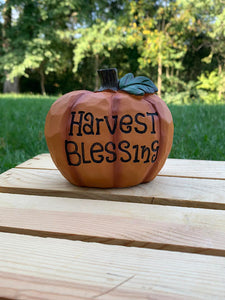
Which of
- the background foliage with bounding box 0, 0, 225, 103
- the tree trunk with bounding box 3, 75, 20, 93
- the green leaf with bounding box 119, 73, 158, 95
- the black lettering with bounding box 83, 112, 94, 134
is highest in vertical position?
the background foliage with bounding box 0, 0, 225, 103

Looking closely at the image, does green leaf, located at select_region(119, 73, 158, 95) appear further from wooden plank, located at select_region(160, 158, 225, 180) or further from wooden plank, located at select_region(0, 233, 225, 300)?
wooden plank, located at select_region(0, 233, 225, 300)

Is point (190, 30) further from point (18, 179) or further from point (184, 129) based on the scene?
point (18, 179)

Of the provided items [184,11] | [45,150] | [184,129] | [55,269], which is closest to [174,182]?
[55,269]

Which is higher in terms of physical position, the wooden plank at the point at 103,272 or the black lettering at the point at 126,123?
the black lettering at the point at 126,123

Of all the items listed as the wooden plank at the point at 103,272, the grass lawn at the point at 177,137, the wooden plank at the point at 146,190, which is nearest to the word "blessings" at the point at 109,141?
the wooden plank at the point at 146,190

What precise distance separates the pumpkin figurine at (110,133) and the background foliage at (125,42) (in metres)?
7.21

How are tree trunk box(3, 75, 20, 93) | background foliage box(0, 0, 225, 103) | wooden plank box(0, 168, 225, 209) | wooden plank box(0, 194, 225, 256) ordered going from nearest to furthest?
wooden plank box(0, 194, 225, 256)
wooden plank box(0, 168, 225, 209)
background foliage box(0, 0, 225, 103)
tree trunk box(3, 75, 20, 93)

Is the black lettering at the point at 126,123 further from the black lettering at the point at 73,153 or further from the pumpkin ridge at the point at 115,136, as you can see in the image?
the black lettering at the point at 73,153

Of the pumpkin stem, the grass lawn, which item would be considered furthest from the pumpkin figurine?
the grass lawn

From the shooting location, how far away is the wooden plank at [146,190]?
104 cm

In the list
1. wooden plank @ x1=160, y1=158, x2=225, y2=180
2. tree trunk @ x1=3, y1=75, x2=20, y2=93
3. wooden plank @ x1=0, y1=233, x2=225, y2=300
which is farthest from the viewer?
tree trunk @ x1=3, y1=75, x2=20, y2=93

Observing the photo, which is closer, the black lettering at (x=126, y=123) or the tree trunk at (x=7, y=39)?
the black lettering at (x=126, y=123)

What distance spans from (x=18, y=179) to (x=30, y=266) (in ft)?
2.21

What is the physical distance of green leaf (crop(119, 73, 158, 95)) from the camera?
1125 millimetres
